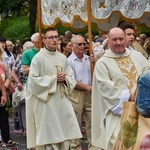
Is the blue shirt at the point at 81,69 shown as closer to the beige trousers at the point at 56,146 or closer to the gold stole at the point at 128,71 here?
the beige trousers at the point at 56,146

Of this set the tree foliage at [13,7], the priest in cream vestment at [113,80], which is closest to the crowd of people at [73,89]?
the priest in cream vestment at [113,80]

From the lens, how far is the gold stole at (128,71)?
718 centimetres

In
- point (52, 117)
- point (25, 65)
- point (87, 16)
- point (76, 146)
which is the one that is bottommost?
point (76, 146)

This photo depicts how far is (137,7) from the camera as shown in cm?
946

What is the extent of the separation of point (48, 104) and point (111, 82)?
1364 mm

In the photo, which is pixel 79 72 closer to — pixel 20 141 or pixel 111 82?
pixel 111 82

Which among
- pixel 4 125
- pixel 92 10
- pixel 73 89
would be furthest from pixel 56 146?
pixel 4 125

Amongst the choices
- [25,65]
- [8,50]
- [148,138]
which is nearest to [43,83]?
[25,65]

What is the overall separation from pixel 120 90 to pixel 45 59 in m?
1.52

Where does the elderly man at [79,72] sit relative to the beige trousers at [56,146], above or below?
above

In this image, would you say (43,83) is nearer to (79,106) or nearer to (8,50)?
(79,106)

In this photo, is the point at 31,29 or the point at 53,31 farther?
the point at 31,29

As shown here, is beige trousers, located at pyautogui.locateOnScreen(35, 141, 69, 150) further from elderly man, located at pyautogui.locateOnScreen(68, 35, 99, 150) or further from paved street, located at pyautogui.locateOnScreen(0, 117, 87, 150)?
paved street, located at pyautogui.locateOnScreen(0, 117, 87, 150)

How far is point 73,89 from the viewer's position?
8.70m
